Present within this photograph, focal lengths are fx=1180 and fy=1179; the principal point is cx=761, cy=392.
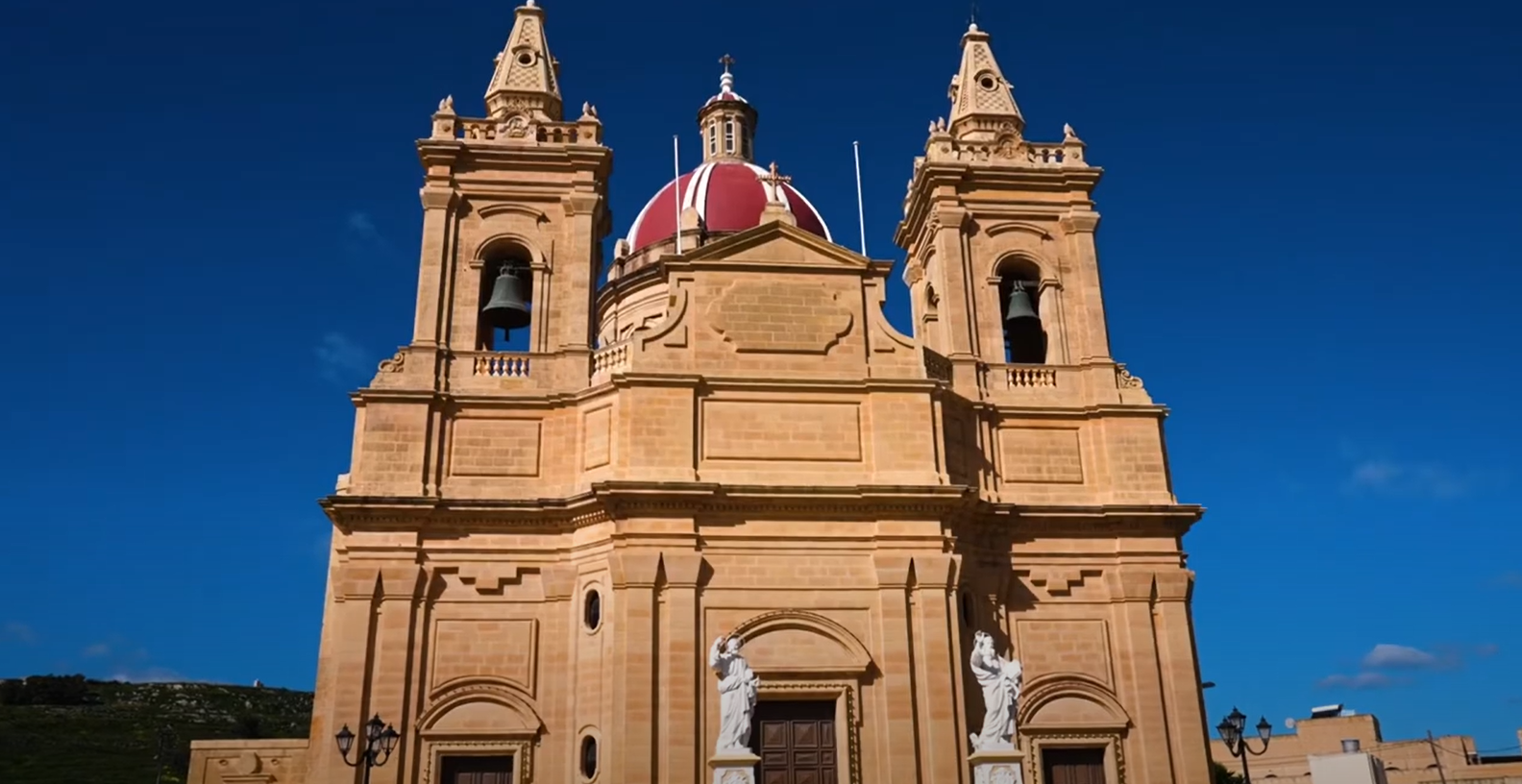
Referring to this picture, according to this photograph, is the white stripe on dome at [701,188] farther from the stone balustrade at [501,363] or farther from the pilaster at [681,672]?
the pilaster at [681,672]

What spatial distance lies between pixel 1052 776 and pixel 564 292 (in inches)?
474

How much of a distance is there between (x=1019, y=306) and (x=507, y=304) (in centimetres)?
986

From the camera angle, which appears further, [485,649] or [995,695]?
[485,649]

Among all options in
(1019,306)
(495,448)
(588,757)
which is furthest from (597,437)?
(1019,306)

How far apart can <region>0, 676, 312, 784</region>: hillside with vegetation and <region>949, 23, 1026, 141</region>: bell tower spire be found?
3512 cm

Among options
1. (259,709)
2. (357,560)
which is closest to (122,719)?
(259,709)

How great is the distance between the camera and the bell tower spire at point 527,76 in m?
24.1

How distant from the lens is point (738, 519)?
19484 mm

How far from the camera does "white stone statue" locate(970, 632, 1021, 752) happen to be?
60.8 feet

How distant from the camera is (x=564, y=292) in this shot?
2189cm

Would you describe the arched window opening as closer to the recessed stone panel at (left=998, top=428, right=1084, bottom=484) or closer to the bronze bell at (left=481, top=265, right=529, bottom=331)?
the bronze bell at (left=481, top=265, right=529, bottom=331)

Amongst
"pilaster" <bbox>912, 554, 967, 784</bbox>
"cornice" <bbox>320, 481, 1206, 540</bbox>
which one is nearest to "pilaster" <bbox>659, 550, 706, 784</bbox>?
"cornice" <bbox>320, 481, 1206, 540</bbox>

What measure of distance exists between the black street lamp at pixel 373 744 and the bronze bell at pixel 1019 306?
1354 centimetres

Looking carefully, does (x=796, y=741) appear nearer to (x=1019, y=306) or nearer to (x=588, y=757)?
(x=588, y=757)
